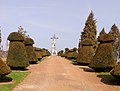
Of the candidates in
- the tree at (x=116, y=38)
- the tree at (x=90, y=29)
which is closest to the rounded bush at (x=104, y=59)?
the tree at (x=90, y=29)

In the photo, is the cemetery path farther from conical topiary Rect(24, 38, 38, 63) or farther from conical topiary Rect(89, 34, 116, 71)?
conical topiary Rect(24, 38, 38, 63)

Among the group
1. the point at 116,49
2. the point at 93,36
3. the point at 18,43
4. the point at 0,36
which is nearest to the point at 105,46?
the point at 18,43

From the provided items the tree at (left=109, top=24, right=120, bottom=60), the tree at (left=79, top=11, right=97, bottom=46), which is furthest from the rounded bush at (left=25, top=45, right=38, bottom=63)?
the tree at (left=109, top=24, right=120, bottom=60)

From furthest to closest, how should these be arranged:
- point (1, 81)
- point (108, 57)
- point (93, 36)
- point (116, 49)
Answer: point (116, 49) < point (93, 36) < point (108, 57) < point (1, 81)

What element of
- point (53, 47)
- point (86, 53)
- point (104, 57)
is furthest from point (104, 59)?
point (53, 47)

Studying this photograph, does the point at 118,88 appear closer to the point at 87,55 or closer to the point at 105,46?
the point at 105,46

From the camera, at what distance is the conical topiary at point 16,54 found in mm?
24234

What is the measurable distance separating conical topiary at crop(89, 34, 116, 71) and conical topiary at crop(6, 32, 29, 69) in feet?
20.6

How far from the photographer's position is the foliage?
24.2 m

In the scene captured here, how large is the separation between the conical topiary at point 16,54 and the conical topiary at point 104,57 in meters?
6.29

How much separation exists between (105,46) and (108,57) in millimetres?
1209

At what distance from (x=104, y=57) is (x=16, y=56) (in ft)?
25.3

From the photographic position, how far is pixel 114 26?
71438mm

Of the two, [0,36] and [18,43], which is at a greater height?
[0,36]
